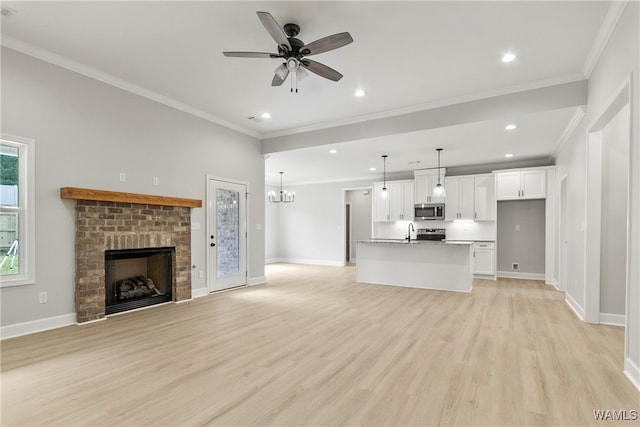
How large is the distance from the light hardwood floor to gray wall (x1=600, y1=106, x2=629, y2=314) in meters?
0.44

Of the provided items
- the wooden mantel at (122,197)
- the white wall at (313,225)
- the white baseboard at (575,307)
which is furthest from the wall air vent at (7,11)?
the white wall at (313,225)

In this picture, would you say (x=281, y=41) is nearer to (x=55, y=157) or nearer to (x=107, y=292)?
(x=55, y=157)

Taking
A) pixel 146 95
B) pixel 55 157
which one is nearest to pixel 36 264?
pixel 55 157

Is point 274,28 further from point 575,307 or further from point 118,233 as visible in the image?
point 575,307

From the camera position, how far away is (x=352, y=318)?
4242 millimetres

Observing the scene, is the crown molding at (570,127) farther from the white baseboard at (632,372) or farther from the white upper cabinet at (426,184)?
the white baseboard at (632,372)

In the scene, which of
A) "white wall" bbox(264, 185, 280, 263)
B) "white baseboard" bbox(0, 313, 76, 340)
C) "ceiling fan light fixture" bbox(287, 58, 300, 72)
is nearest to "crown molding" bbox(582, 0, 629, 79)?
"ceiling fan light fixture" bbox(287, 58, 300, 72)

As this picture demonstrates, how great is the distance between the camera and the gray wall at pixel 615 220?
3941mm

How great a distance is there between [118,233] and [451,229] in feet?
24.4

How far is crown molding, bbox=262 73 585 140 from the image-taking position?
4212mm

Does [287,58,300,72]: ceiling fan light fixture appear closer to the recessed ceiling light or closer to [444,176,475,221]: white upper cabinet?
the recessed ceiling light

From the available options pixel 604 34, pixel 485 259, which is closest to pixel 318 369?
pixel 604 34

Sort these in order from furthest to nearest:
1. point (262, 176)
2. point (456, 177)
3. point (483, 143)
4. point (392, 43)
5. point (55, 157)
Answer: point (456, 177)
point (262, 176)
point (483, 143)
point (55, 157)
point (392, 43)

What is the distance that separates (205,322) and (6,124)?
3.04 metres
